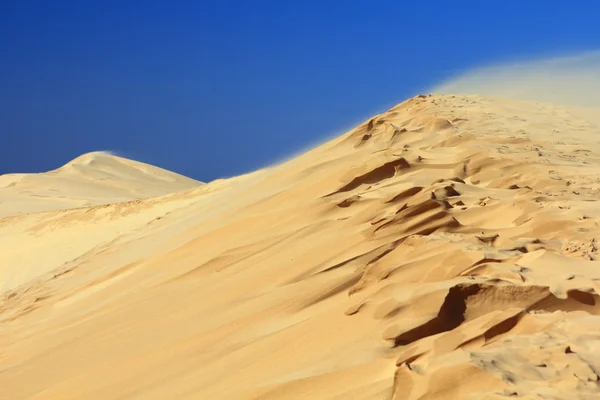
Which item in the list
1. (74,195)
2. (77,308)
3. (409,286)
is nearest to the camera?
(409,286)

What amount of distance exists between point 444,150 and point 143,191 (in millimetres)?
18730

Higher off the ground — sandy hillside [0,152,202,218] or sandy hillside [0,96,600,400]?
sandy hillside [0,152,202,218]

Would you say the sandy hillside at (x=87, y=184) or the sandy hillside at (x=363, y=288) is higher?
the sandy hillside at (x=87, y=184)

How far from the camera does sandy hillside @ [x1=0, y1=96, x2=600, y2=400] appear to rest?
118 inches

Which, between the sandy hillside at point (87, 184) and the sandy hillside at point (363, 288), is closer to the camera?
the sandy hillside at point (363, 288)

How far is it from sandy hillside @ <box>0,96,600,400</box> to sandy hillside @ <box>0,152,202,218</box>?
12.9 metres

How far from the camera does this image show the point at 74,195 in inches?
881

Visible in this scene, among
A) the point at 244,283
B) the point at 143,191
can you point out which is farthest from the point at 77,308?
the point at 143,191

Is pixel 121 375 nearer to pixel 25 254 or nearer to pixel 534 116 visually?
pixel 534 116

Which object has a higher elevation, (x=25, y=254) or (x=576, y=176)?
(x=25, y=254)

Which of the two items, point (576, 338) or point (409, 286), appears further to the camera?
point (409, 286)

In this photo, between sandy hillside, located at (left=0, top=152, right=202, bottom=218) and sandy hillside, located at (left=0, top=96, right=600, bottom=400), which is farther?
sandy hillside, located at (left=0, top=152, right=202, bottom=218)

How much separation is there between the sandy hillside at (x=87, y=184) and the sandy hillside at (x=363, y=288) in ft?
42.3

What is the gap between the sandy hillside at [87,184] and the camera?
2080cm
